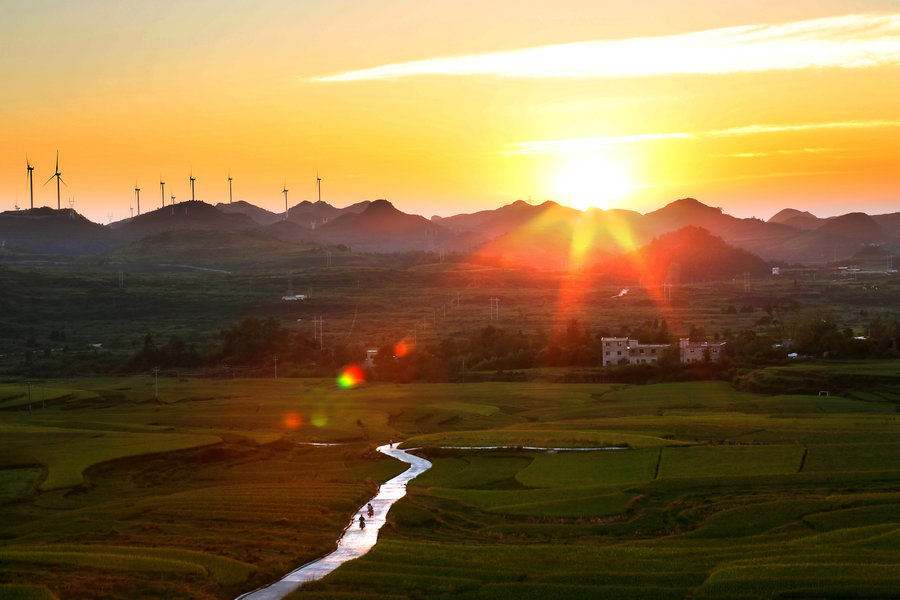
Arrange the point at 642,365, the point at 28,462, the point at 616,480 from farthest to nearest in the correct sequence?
the point at 642,365, the point at 28,462, the point at 616,480

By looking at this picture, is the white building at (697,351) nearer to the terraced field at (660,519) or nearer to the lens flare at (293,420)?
the terraced field at (660,519)

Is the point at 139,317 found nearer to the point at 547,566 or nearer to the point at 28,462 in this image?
the point at 28,462

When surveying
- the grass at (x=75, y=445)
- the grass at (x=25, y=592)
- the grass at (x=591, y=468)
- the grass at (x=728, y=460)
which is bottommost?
the grass at (x=591, y=468)

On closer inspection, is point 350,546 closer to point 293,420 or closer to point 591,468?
→ point 591,468

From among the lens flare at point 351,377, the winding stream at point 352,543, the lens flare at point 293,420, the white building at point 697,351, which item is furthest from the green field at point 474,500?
the lens flare at point 351,377

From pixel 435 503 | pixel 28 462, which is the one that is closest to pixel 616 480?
pixel 435 503

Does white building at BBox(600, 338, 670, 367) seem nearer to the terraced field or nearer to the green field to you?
the green field

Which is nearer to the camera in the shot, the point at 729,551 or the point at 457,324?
the point at 729,551
